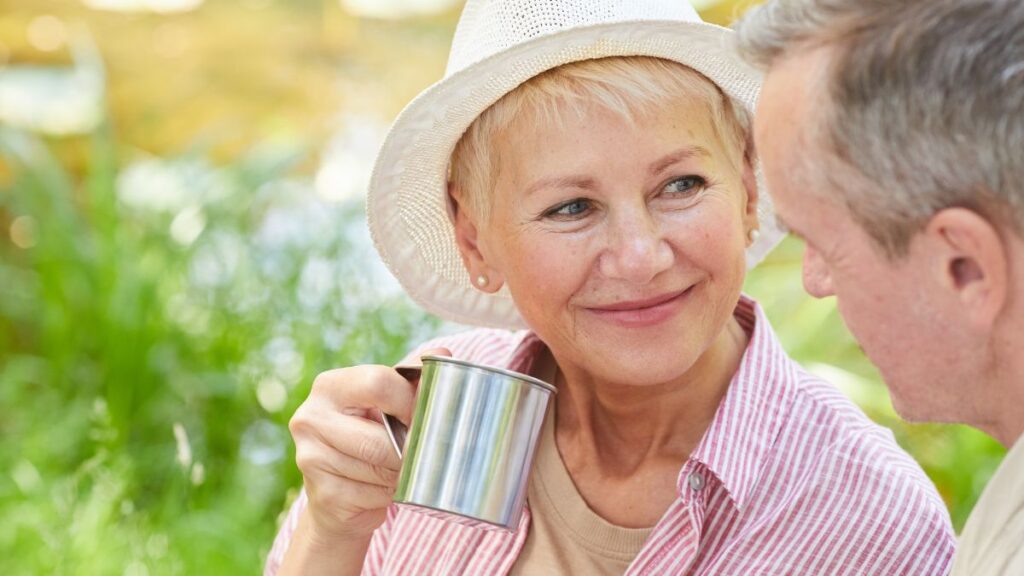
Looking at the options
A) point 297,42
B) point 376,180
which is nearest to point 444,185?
point 376,180

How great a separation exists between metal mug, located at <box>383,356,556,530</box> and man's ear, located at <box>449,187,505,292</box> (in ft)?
2.36

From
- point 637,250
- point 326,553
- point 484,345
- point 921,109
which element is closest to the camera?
point 921,109

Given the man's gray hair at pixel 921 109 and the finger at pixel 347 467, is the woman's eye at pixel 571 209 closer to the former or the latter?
the finger at pixel 347 467

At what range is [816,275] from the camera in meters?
1.88

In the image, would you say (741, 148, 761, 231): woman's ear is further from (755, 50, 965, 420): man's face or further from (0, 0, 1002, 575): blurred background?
(0, 0, 1002, 575): blurred background

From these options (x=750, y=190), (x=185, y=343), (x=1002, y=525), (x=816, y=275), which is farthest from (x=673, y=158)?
(x=185, y=343)

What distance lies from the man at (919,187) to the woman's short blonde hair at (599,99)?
0.54 meters

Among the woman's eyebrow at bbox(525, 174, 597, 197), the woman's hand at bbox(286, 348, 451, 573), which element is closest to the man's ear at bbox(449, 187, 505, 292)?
the woman's eyebrow at bbox(525, 174, 597, 197)

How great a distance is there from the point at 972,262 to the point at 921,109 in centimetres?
19

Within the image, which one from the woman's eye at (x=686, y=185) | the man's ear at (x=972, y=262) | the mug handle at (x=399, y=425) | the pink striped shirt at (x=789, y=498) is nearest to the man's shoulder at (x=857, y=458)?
the pink striped shirt at (x=789, y=498)

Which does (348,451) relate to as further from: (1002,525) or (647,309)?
(1002,525)

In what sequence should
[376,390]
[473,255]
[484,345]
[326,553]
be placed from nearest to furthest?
1. [376,390]
2. [326,553]
3. [473,255]
4. [484,345]

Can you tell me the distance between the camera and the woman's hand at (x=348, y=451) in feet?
7.53

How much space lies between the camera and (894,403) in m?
1.84
